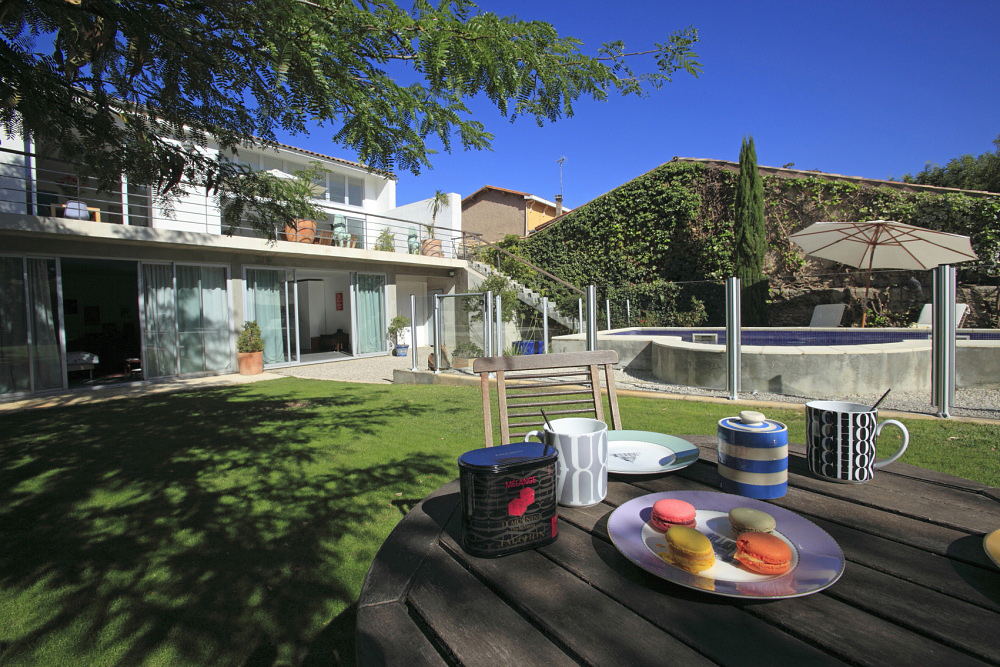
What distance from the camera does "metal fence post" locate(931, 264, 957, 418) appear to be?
14.3 ft

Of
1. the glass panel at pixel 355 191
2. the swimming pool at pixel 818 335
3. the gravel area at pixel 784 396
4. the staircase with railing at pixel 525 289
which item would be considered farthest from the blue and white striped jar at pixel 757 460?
the glass panel at pixel 355 191

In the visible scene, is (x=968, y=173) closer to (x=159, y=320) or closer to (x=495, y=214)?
(x=495, y=214)

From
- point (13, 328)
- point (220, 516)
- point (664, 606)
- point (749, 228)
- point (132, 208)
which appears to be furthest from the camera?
point (749, 228)

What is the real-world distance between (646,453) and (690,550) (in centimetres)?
64

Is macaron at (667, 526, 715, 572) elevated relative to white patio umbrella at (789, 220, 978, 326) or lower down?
lower down

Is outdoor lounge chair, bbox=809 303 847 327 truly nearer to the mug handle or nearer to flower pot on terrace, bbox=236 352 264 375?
the mug handle

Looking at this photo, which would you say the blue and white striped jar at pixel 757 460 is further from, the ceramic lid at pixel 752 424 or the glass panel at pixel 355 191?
the glass panel at pixel 355 191

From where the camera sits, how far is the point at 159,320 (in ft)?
31.7

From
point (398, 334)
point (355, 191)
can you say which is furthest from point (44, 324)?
point (355, 191)

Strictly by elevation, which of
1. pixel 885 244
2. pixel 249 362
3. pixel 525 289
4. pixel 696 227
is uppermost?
pixel 696 227

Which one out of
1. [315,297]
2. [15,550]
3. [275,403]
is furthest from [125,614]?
[315,297]

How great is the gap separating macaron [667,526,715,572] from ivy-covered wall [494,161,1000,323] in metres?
11.4

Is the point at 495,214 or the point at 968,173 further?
the point at 495,214

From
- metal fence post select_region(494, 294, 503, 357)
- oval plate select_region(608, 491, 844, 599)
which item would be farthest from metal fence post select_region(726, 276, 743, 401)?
oval plate select_region(608, 491, 844, 599)
